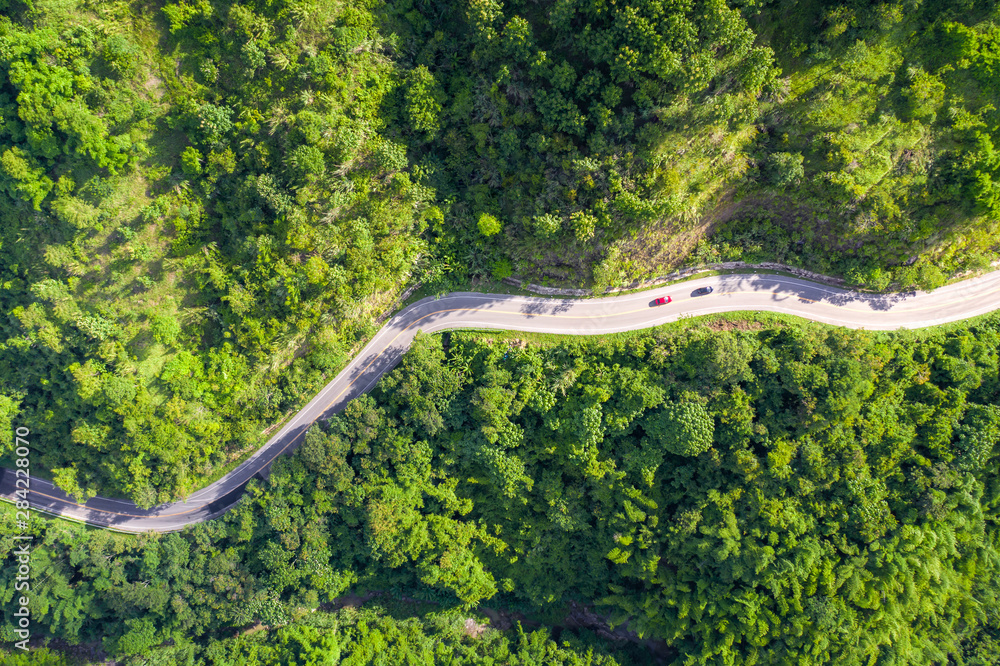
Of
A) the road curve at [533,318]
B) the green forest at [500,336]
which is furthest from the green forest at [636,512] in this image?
the road curve at [533,318]

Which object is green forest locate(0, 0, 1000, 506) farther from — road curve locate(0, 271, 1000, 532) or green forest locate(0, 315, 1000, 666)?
green forest locate(0, 315, 1000, 666)

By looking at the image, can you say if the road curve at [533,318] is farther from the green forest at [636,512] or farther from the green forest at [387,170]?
the green forest at [387,170]

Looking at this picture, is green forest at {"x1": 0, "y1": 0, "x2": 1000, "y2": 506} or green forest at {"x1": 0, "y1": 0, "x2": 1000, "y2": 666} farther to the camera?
green forest at {"x1": 0, "y1": 0, "x2": 1000, "y2": 666}

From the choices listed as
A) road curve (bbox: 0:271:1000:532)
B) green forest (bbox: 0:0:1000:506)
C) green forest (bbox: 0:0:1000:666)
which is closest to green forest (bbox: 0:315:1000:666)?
green forest (bbox: 0:0:1000:666)

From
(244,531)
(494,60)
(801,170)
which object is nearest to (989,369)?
(801,170)

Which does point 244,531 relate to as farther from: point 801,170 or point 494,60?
point 801,170

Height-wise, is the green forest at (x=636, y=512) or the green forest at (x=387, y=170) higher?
the green forest at (x=387, y=170)

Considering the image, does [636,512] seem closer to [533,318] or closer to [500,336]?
[533,318]
